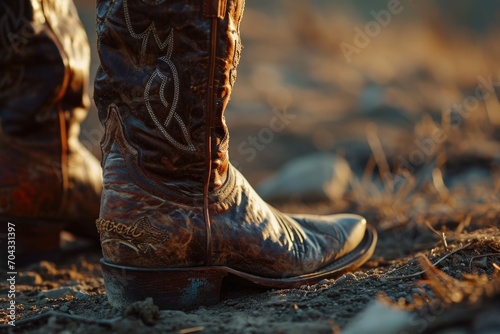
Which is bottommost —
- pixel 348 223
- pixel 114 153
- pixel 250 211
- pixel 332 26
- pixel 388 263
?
pixel 388 263

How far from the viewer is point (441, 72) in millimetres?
10375

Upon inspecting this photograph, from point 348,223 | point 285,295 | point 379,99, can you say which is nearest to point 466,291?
point 285,295

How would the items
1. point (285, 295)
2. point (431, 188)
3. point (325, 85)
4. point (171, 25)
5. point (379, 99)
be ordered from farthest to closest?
point (325, 85) → point (379, 99) → point (431, 188) → point (285, 295) → point (171, 25)

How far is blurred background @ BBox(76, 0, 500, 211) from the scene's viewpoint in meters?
5.47

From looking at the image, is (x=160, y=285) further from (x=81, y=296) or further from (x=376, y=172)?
(x=376, y=172)

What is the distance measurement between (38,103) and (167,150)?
116 cm

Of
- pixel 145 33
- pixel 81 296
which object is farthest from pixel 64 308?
pixel 145 33

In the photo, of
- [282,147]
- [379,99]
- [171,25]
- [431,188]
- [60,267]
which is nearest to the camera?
[171,25]

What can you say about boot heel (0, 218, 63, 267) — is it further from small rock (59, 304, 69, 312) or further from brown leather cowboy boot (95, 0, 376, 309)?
brown leather cowboy boot (95, 0, 376, 309)

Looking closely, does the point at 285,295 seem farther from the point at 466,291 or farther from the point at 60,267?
the point at 60,267

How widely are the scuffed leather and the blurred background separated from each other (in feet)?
5.73

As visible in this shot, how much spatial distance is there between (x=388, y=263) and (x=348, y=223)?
9.6 inches

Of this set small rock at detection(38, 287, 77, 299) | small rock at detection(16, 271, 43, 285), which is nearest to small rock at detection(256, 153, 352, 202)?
small rock at detection(16, 271, 43, 285)

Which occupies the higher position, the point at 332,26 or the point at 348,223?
the point at 332,26
